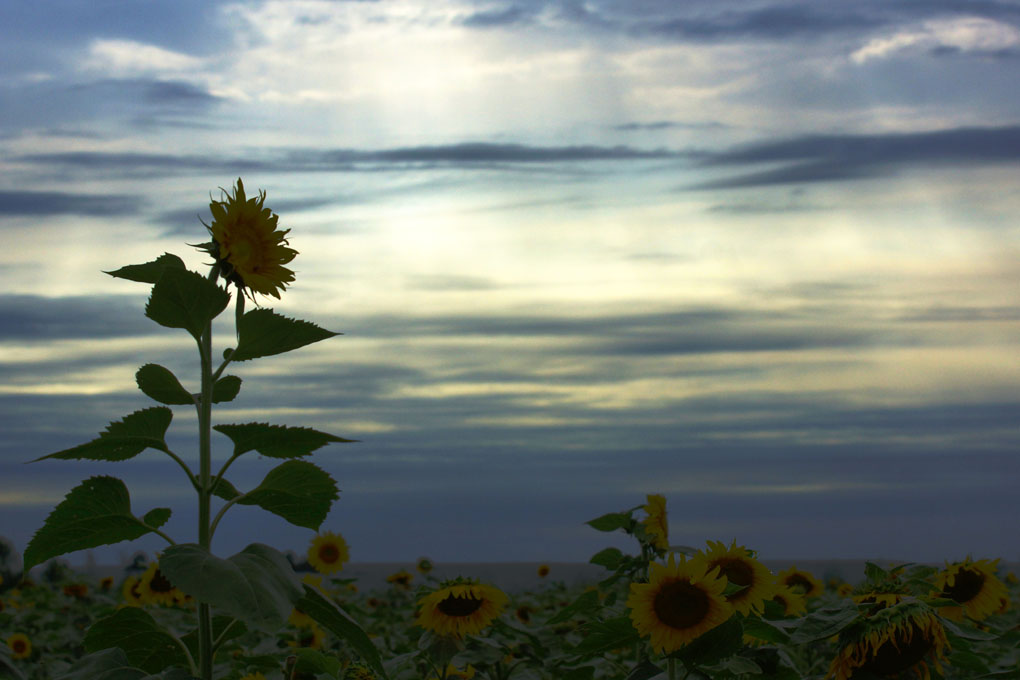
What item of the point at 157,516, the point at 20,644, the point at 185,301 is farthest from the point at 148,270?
the point at 20,644

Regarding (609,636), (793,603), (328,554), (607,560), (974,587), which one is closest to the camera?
(609,636)

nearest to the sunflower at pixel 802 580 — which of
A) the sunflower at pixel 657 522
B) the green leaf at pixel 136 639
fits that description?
the sunflower at pixel 657 522

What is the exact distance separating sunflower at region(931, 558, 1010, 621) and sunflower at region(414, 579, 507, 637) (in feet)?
5.50

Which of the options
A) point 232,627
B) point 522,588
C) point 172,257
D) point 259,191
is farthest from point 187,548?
point 522,588

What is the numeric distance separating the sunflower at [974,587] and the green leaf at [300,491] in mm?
2219

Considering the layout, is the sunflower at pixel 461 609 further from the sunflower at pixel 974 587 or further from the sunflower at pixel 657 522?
the sunflower at pixel 974 587

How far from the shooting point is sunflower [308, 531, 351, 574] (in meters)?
8.27

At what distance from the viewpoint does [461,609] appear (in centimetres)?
395

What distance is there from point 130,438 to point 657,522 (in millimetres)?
2662

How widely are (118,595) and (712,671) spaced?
31.8 ft

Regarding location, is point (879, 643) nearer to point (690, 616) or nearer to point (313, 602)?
point (690, 616)

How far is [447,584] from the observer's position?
4.05 meters

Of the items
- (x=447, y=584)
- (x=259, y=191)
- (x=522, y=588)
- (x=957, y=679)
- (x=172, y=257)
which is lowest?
(x=522, y=588)

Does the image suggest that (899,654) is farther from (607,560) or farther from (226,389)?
(226,389)
